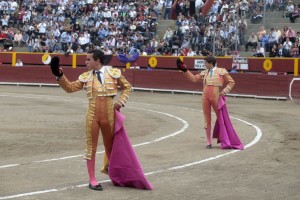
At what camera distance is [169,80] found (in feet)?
89.5

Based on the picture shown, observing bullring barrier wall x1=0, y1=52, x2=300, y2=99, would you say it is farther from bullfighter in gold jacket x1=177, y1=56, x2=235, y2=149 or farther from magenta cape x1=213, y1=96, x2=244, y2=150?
magenta cape x1=213, y1=96, x2=244, y2=150

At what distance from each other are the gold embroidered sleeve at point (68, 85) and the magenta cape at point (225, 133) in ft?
13.5

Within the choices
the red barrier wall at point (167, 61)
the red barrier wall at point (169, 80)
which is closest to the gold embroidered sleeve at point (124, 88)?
the red barrier wall at point (169, 80)

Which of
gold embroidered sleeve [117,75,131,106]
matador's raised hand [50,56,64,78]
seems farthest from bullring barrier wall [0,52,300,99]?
matador's raised hand [50,56,64,78]

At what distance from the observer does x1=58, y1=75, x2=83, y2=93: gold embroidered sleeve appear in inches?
289

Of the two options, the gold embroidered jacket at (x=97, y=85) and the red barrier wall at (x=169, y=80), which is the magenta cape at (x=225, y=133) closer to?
the gold embroidered jacket at (x=97, y=85)

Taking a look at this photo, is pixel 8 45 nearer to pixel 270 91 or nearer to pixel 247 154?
pixel 270 91

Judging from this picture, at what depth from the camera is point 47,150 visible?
35.1 ft

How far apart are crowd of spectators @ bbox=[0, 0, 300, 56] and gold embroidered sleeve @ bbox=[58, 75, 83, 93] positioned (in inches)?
772

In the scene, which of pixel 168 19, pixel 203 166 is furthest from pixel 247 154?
pixel 168 19

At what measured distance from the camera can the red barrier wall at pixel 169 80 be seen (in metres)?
24.2

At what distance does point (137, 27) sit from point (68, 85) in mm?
24646

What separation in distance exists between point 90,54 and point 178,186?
179 cm

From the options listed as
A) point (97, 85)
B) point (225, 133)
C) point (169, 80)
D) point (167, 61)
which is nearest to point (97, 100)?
→ point (97, 85)
